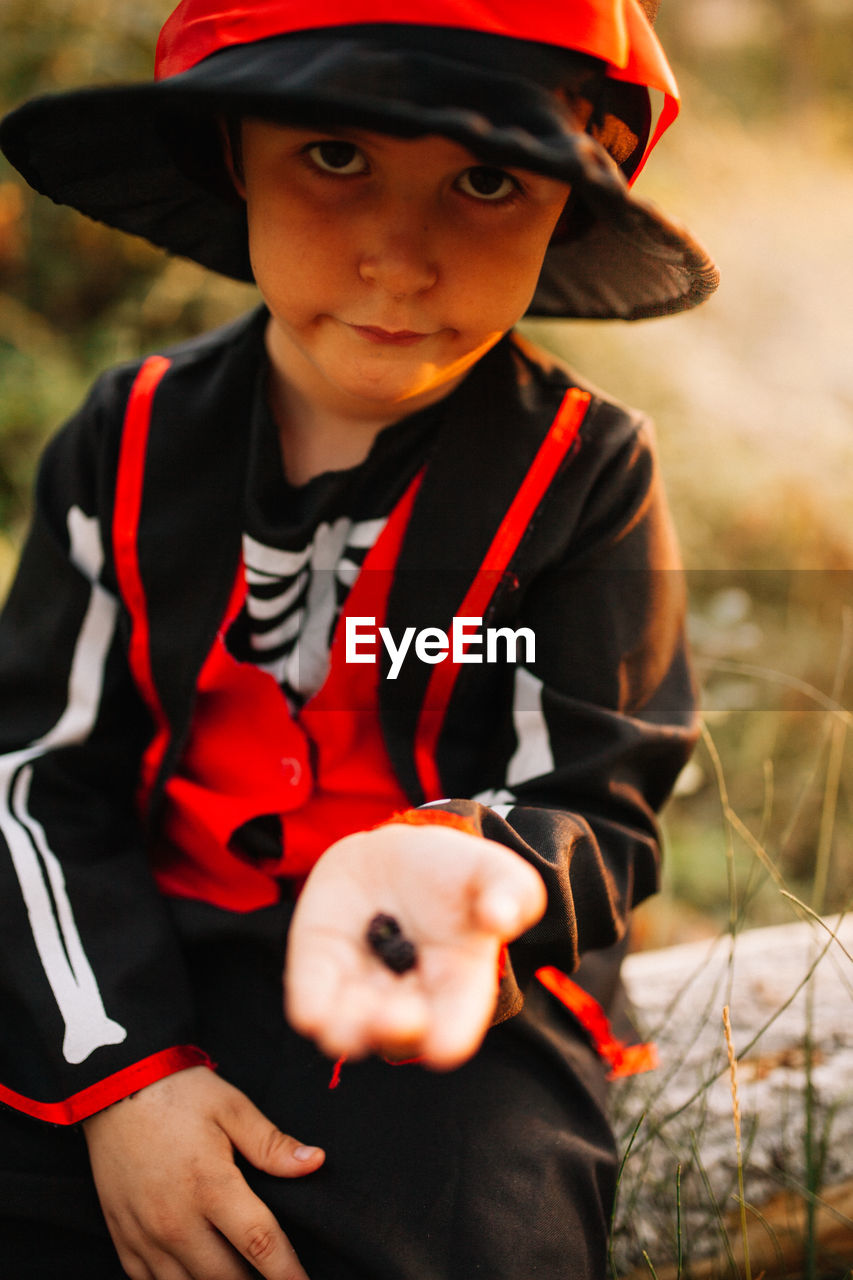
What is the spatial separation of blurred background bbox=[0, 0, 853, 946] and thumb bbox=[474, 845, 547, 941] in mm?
1182

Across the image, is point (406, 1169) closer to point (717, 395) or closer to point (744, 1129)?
point (744, 1129)

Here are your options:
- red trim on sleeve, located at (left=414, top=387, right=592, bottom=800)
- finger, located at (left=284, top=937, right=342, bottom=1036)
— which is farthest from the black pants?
finger, located at (left=284, top=937, right=342, bottom=1036)

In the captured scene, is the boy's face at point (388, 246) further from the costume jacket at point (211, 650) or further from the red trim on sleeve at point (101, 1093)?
the red trim on sleeve at point (101, 1093)

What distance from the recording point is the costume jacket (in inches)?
43.0

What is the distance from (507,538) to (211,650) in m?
0.38

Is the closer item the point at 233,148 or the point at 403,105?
the point at 403,105

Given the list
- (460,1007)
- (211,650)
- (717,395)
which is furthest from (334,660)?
(717,395)

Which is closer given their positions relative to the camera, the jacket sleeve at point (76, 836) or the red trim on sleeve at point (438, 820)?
the red trim on sleeve at point (438, 820)

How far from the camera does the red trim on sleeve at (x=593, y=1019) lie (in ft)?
3.79

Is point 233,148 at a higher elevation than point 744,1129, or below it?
higher

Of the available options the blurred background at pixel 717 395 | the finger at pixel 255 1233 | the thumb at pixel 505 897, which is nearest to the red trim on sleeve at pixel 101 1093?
the finger at pixel 255 1233

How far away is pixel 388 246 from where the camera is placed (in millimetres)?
881

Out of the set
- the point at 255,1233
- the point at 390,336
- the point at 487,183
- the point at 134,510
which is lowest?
the point at 255,1233

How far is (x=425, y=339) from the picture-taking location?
38.4 inches
